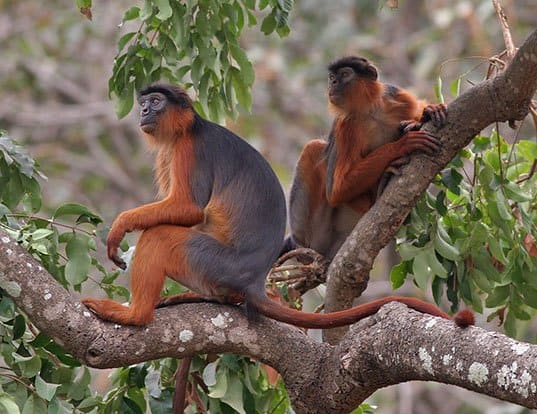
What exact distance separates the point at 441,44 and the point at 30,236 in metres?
8.20

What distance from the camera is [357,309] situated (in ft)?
14.5

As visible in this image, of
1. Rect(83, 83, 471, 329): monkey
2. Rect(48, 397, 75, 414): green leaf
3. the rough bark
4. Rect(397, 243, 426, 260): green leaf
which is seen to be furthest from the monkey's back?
Rect(48, 397, 75, 414): green leaf

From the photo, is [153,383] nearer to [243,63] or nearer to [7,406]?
[7,406]

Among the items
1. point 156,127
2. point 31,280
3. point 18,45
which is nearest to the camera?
point 31,280

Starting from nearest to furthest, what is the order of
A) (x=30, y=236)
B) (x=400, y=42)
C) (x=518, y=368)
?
(x=518, y=368) → (x=30, y=236) → (x=400, y=42)

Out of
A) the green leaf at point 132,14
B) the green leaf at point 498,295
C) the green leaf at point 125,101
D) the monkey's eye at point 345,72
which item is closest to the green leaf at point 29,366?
the green leaf at point 125,101

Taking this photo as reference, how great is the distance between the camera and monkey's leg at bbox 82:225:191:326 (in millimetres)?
4543

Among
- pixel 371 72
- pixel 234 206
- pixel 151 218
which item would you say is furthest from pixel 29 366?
pixel 371 72

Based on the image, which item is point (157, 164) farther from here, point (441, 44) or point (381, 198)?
point (441, 44)

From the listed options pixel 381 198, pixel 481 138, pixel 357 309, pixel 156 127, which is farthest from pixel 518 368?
pixel 156 127

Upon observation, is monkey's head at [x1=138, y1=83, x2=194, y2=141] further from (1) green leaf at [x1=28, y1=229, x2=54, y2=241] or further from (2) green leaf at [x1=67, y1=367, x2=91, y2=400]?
(2) green leaf at [x1=67, y1=367, x2=91, y2=400]

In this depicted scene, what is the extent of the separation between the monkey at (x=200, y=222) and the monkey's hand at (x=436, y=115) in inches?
11.3

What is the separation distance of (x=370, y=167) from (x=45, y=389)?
7.18 feet

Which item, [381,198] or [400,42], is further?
[400,42]
